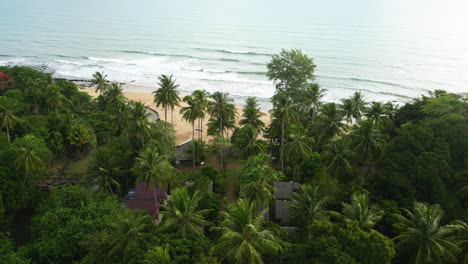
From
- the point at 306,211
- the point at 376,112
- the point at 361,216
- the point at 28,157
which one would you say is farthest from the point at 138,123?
the point at 376,112

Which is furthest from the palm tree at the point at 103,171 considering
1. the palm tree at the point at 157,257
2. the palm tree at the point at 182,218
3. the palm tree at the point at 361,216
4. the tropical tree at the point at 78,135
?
the palm tree at the point at 361,216

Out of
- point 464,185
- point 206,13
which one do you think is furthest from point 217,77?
point 206,13

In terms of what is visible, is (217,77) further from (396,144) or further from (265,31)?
(396,144)

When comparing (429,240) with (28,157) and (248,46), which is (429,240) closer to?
(28,157)

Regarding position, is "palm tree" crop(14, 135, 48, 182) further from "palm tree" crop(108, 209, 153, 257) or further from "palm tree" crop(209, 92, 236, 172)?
"palm tree" crop(209, 92, 236, 172)

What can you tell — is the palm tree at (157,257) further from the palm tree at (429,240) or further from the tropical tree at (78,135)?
the tropical tree at (78,135)

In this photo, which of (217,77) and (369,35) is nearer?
(217,77)

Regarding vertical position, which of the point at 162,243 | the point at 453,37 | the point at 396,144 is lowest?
the point at 162,243
